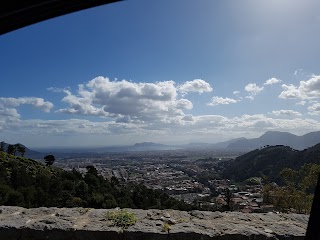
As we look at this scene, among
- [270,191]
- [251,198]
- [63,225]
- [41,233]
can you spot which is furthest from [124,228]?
[251,198]

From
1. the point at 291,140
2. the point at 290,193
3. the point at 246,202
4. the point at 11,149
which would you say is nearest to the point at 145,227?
the point at 290,193

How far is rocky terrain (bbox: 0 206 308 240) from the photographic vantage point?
10.1ft

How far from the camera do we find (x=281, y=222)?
354cm

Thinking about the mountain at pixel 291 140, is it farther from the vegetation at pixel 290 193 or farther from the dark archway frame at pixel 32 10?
the dark archway frame at pixel 32 10

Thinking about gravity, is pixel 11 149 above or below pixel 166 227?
above

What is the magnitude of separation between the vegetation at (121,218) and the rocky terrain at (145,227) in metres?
0.05

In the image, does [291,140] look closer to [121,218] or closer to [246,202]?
[246,202]

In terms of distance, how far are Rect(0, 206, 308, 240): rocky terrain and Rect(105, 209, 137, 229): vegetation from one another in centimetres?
5

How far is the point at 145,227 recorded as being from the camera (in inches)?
125

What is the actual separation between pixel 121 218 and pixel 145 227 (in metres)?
0.31

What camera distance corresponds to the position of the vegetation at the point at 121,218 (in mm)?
3232

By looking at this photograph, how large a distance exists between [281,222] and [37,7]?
3.61 metres

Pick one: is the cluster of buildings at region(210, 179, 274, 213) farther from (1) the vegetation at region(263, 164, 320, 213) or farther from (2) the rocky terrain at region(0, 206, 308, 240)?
(2) the rocky terrain at region(0, 206, 308, 240)

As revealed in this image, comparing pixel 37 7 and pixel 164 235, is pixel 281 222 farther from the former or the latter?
pixel 37 7
